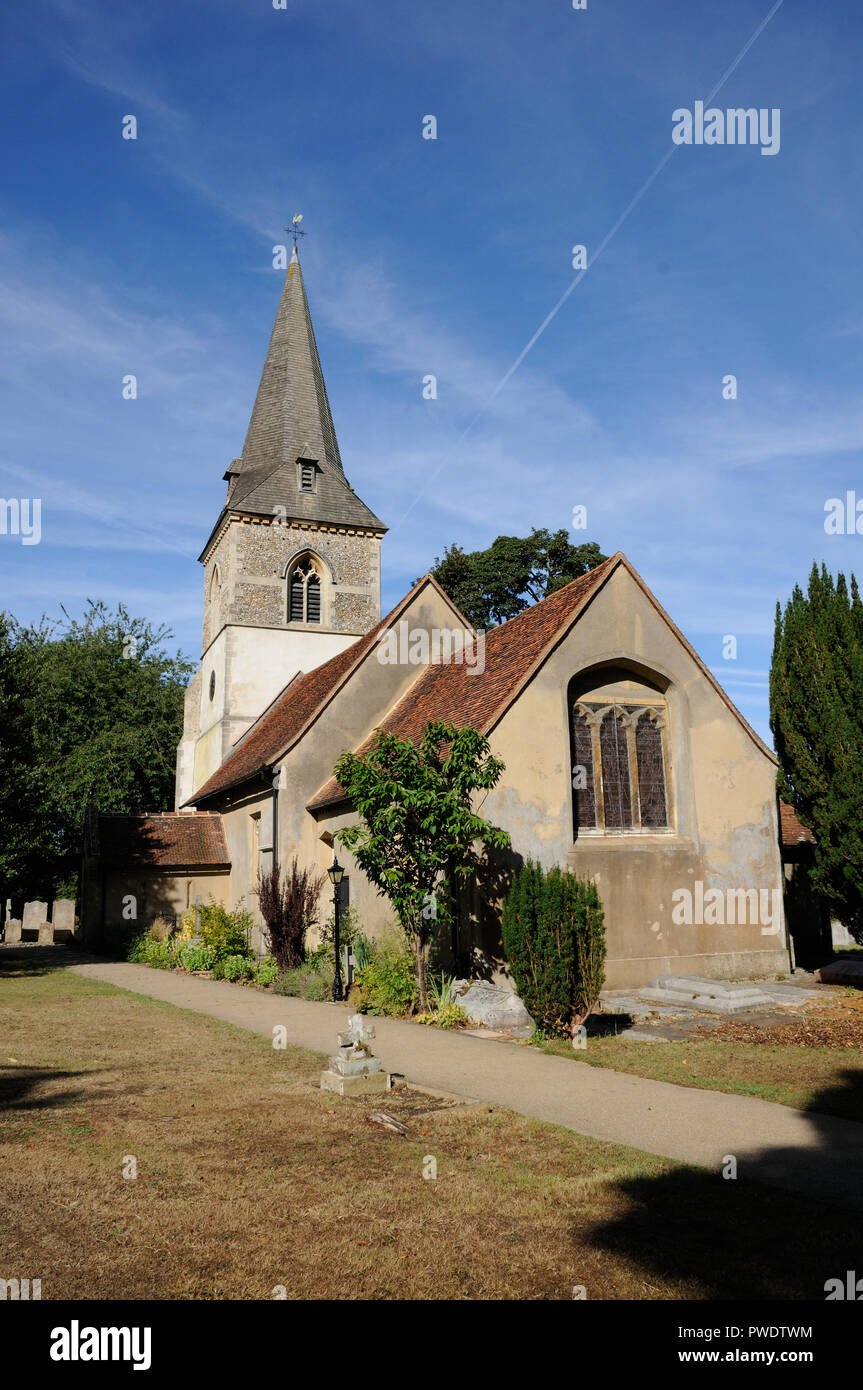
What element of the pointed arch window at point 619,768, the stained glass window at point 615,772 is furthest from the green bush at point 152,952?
the stained glass window at point 615,772

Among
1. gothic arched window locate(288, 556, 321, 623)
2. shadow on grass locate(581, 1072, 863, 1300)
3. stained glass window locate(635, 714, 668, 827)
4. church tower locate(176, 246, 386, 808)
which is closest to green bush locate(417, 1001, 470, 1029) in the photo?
stained glass window locate(635, 714, 668, 827)

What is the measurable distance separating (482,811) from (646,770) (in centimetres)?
446

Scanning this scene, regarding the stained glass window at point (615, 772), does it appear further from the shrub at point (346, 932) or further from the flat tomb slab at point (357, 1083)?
the flat tomb slab at point (357, 1083)

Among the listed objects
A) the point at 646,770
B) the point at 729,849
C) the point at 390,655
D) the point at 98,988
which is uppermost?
the point at 390,655

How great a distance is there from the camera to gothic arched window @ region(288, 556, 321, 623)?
32531 millimetres

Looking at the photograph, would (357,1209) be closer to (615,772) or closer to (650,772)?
(615,772)

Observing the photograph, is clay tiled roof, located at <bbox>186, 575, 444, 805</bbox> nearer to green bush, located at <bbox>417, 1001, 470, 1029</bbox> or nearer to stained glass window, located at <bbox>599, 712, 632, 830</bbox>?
stained glass window, located at <bbox>599, 712, 632, 830</bbox>

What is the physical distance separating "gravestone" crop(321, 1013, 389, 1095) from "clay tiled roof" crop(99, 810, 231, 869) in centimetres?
1940

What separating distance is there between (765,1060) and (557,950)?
2.77 meters

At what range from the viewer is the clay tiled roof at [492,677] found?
54.6 ft

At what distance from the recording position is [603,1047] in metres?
11.3

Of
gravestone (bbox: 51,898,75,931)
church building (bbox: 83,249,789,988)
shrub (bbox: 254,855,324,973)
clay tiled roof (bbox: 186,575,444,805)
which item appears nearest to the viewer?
church building (bbox: 83,249,789,988)
